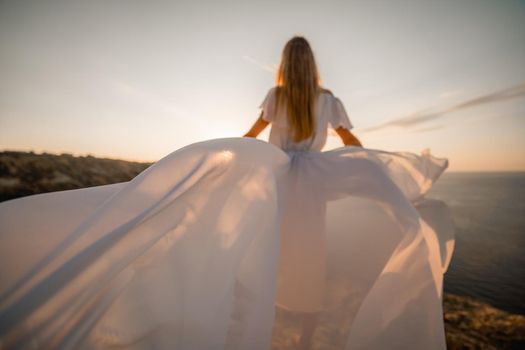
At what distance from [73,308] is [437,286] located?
1673 mm

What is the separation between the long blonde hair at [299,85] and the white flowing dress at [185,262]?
0.46m

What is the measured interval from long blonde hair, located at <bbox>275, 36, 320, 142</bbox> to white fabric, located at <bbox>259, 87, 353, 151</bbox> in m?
0.05

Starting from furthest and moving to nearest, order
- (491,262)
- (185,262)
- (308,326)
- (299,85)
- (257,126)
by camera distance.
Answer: (491,262)
(257,126)
(299,85)
(308,326)
(185,262)

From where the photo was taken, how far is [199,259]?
125 centimetres

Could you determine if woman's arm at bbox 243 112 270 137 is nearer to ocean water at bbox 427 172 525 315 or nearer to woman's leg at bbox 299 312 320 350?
woman's leg at bbox 299 312 320 350

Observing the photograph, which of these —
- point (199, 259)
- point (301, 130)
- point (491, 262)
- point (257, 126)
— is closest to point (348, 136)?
point (301, 130)

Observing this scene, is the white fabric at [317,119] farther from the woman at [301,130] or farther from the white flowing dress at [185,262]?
the white flowing dress at [185,262]

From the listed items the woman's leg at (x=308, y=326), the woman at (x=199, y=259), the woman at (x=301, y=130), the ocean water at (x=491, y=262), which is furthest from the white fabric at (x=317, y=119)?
Result: the ocean water at (x=491, y=262)

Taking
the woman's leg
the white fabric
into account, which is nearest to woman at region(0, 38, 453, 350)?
the woman's leg

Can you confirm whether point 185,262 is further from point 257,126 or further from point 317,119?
point 317,119

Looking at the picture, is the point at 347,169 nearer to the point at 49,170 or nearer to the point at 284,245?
the point at 284,245

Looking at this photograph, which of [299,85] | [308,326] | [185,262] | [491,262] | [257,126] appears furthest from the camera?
[491,262]

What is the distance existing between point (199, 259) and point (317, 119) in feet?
4.96

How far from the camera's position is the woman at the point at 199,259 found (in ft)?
2.85
